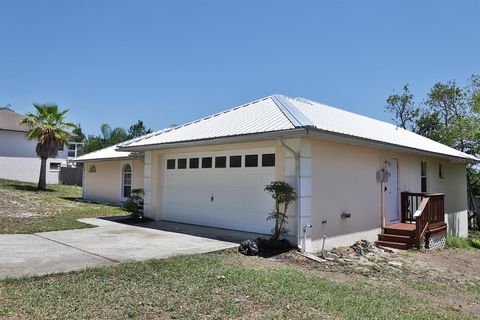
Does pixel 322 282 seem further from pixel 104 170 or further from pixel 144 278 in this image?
pixel 104 170

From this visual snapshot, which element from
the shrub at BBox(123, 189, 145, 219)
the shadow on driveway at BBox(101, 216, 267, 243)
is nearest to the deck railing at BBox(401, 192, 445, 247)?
the shadow on driveway at BBox(101, 216, 267, 243)

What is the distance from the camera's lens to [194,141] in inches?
442

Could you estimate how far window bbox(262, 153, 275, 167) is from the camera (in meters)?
10.2

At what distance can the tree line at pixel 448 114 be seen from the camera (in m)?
22.8

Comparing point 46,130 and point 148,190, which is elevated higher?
point 46,130

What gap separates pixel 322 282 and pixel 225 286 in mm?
1715

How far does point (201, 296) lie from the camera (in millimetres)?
5273

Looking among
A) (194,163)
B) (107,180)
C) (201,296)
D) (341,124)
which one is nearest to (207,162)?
(194,163)

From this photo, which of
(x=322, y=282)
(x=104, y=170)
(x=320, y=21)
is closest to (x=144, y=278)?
(x=322, y=282)

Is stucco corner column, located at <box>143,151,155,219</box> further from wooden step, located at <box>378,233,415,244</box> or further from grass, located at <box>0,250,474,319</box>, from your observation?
wooden step, located at <box>378,233,415,244</box>

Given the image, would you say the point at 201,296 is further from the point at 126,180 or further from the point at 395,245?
the point at 126,180

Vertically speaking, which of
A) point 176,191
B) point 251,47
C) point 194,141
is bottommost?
point 176,191

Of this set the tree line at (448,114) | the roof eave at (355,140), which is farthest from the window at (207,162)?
the tree line at (448,114)

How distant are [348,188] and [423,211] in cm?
286
